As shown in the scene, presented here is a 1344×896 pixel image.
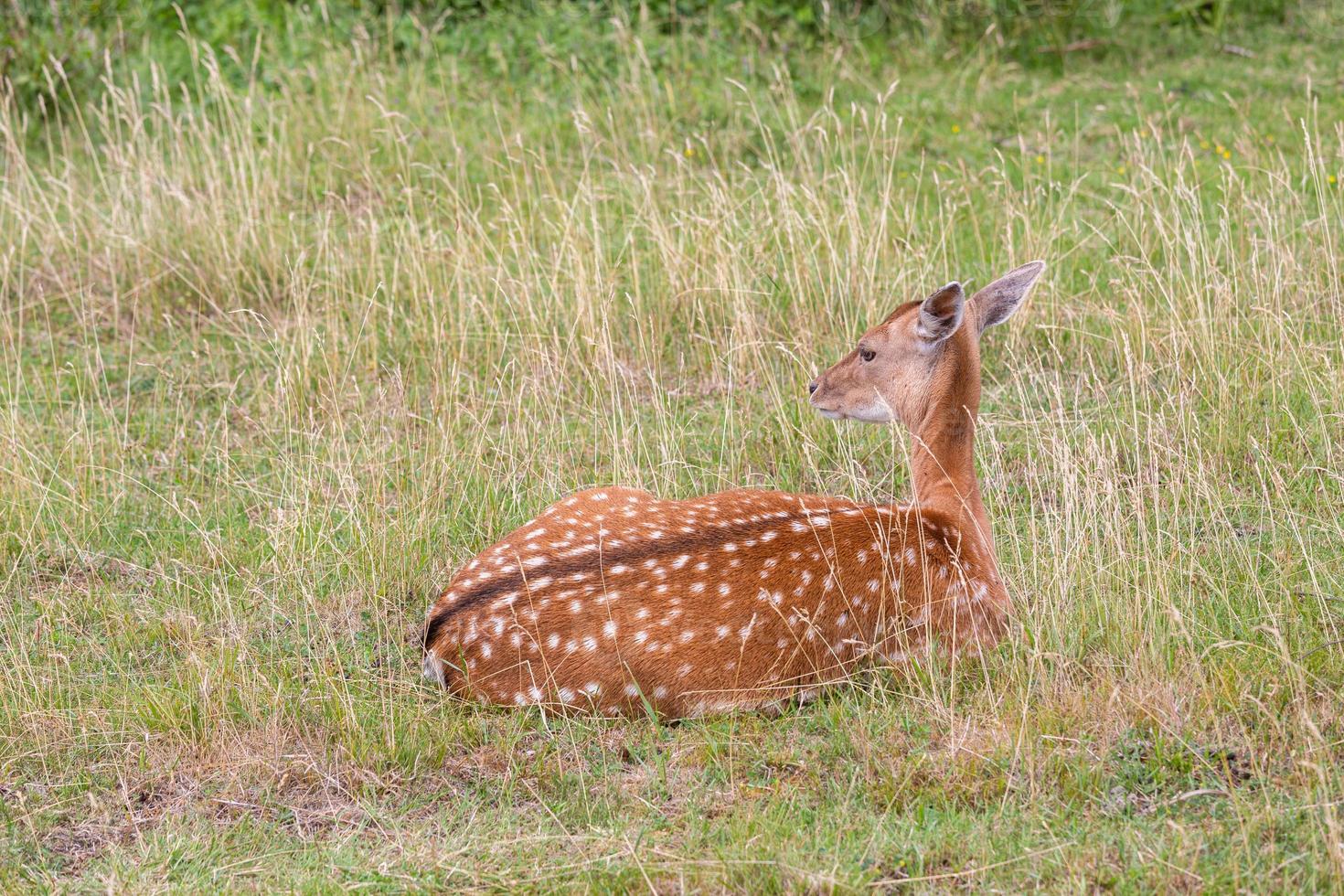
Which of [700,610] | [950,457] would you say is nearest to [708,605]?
[700,610]

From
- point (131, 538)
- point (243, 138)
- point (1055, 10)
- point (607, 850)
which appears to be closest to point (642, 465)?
point (131, 538)

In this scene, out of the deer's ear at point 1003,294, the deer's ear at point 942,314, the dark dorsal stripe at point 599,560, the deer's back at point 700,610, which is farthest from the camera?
the deer's ear at point 1003,294

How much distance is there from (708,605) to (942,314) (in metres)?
1.43

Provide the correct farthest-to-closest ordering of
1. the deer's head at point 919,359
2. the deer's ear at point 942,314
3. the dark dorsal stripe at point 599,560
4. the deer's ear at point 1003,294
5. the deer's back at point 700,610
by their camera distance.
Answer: the deer's ear at point 1003,294 → the deer's head at point 919,359 → the deer's ear at point 942,314 → the dark dorsal stripe at point 599,560 → the deer's back at point 700,610

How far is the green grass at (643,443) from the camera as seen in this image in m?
4.13

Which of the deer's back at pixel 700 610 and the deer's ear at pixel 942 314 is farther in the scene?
the deer's ear at pixel 942 314

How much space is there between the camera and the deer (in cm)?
470

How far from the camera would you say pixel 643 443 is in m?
6.34

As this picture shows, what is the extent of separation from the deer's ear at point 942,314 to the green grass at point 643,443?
1.70 feet

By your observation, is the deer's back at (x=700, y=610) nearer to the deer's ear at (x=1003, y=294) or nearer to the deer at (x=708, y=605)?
the deer at (x=708, y=605)

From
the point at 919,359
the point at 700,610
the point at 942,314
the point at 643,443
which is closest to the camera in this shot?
the point at 700,610

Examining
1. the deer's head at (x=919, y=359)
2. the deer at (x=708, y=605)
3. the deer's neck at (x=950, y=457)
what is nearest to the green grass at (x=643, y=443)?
the deer at (x=708, y=605)

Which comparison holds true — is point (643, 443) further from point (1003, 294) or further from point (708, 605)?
point (708, 605)

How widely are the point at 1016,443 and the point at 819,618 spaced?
206 centimetres
